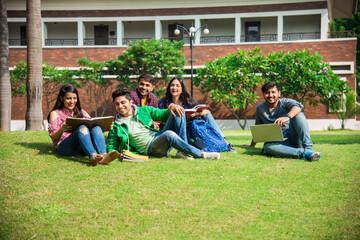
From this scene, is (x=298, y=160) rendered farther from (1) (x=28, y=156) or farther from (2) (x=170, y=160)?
(1) (x=28, y=156)

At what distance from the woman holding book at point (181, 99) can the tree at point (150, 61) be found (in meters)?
11.0

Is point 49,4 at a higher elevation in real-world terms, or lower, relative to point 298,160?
higher

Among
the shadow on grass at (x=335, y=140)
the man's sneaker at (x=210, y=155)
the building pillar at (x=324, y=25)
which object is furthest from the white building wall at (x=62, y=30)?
the man's sneaker at (x=210, y=155)

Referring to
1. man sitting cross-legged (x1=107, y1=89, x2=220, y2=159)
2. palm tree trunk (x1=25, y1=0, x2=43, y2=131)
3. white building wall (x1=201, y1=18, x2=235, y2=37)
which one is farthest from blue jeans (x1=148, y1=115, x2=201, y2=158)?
white building wall (x1=201, y1=18, x2=235, y2=37)

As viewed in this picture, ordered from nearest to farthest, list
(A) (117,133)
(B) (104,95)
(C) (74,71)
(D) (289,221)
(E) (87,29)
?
(D) (289,221) < (A) (117,133) < (C) (74,71) < (B) (104,95) < (E) (87,29)

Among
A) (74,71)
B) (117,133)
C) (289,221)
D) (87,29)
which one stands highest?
(87,29)

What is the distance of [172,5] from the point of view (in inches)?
853

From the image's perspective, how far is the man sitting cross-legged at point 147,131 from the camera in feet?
17.2

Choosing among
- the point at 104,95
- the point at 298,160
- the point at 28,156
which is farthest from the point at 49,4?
the point at 298,160

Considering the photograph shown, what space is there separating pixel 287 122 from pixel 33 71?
7.61 meters

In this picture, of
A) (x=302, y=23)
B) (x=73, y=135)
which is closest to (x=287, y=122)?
(x=73, y=135)

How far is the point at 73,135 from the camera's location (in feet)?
16.5

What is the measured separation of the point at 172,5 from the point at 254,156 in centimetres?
1767

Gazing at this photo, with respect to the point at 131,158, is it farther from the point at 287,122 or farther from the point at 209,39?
the point at 209,39
